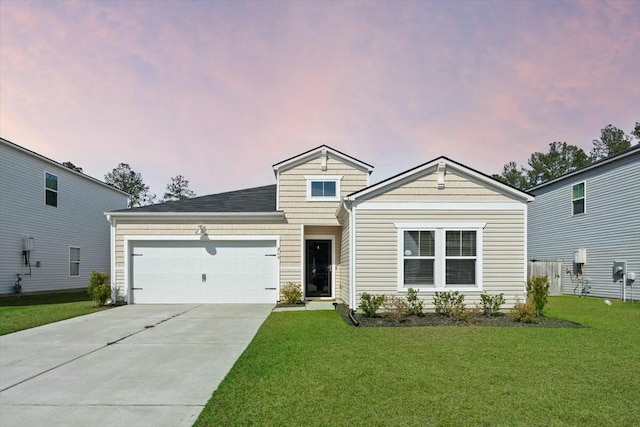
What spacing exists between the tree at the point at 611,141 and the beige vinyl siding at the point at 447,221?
32647mm

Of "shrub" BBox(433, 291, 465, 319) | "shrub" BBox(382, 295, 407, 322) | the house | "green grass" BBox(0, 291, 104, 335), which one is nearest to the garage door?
the house

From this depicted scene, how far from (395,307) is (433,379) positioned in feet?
17.4

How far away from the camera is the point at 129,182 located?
156 feet

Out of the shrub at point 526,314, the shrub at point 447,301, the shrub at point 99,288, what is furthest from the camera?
the shrub at point 99,288

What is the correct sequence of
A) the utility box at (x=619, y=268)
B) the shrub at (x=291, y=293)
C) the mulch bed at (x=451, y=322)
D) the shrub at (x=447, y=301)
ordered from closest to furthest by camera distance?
the mulch bed at (x=451, y=322)
the shrub at (x=447, y=301)
the shrub at (x=291, y=293)
the utility box at (x=619, y=268)

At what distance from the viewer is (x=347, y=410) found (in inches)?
171

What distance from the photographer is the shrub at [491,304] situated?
10.8 meters

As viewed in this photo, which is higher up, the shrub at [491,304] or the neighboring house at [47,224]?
the neighboring house at [47,224]

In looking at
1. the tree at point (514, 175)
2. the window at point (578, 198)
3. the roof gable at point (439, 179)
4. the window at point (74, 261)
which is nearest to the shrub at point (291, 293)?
the roof gable at point (439, 179)

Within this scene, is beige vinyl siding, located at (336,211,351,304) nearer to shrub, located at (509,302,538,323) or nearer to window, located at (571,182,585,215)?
shrub, located at (509,302,538,323)

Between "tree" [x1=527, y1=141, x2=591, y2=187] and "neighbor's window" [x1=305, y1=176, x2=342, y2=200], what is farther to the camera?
"tree" [x1=527, y1=141, x2=591, y2=187]

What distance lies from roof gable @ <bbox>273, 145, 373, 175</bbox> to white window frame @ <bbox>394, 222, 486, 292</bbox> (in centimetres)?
407

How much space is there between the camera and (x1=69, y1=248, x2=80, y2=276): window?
20.3 meters

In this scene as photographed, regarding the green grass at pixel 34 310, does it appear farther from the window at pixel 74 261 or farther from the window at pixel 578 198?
the window at pixel 578 198
